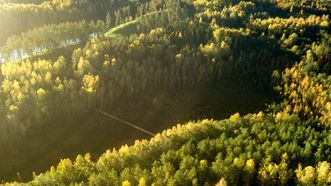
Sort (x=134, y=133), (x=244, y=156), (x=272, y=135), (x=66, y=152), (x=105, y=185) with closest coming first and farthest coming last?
1. (x=105, y=185)
2. (x=244, y=156)
3. (x=272, y=135)
4. (x=66, y=152)
5. (x=134, y=133)

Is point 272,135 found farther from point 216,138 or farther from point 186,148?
point 186,148

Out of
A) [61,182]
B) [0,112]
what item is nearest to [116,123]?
[0,112]

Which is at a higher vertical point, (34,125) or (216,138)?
(216,138)

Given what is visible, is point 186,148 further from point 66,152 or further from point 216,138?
point 66,152

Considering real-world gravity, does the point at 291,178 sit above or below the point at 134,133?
above

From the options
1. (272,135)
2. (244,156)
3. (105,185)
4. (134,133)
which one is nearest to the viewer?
(105,185)

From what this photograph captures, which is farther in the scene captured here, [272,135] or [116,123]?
[116,123]

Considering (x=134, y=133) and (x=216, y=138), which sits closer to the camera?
(x=216, y=138)

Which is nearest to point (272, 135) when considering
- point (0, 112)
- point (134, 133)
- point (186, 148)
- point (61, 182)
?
point (186, 148)

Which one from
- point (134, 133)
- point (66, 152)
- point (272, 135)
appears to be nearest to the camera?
point (272, 135)
